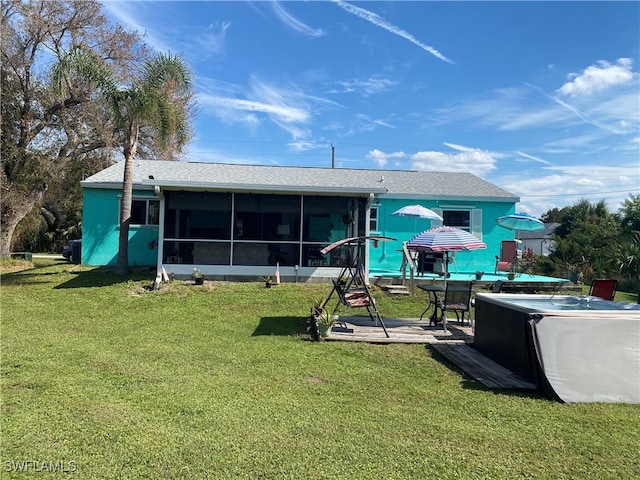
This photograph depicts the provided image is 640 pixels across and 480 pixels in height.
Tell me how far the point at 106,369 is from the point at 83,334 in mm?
2352

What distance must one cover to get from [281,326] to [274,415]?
4062 millimetres

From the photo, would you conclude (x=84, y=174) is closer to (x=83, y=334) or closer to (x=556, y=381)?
(x=83, y=334)

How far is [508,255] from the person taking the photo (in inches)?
605

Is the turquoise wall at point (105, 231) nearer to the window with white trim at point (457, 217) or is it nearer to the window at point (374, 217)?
the window at point (374, 217)

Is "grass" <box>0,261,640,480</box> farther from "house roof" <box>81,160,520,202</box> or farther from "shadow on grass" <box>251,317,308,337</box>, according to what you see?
"house roof" <box>81,160,520,202</box>

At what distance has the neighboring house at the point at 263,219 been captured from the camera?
40.0 ft

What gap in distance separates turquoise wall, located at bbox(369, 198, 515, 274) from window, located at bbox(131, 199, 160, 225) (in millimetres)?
7743

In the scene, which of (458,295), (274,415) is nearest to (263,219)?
(458,295)

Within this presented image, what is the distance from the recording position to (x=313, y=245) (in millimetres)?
12484

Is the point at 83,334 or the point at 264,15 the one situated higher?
the point at 264,15

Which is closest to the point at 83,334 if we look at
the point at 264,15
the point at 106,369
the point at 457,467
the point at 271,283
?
the point at 106,369

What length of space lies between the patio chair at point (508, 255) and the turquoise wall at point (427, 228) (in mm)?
267

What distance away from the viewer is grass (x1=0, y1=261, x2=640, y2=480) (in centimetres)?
305

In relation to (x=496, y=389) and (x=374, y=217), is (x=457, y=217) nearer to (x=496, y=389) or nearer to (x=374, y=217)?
(x=374, y=217)
